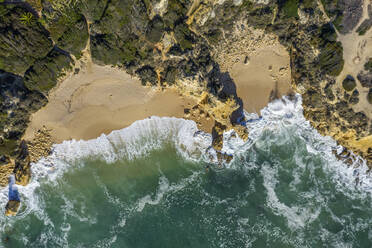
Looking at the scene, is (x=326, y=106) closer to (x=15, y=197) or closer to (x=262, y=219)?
(x=262, y=219)

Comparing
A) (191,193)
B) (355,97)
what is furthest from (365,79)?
(191,193)

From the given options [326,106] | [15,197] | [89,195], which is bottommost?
[15,197]

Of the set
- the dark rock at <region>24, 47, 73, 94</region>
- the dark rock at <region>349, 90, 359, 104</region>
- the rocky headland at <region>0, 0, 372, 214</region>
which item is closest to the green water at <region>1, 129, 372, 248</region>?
the rocky headland at <region>0, 0, 372, 214</region>

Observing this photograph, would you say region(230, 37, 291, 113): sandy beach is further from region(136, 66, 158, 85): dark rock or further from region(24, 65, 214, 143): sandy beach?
region(136, 66, 158, 85): dark rock

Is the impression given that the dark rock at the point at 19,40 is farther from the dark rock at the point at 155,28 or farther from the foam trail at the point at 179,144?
the dark rock at the point at 155,28

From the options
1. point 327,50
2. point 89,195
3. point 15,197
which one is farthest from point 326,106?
point 15,197

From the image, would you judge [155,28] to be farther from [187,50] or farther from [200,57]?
[200,57]
